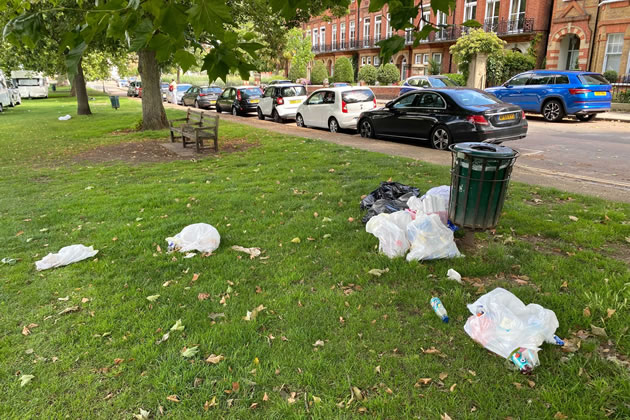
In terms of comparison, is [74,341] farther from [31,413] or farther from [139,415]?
[139,415]

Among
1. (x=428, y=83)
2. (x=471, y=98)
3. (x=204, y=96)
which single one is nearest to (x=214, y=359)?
(x=471, y=98)

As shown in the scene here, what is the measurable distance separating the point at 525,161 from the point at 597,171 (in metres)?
1.44

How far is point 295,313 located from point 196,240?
181 centimetres

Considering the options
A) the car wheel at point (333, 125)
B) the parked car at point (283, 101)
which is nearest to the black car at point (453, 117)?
the car wheel at point (333, 125)

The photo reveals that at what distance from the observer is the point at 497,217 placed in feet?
14.1

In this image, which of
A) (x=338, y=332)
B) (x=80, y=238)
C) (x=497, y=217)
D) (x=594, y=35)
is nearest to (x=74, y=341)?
(x=338, y=332)

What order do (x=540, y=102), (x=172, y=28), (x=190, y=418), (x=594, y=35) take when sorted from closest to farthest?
(x=172, y=28)
(x=190, y=418)
(x=540, y=102)
(x=594, y=35)

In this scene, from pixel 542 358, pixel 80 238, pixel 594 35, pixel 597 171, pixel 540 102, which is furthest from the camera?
pixel 594 35

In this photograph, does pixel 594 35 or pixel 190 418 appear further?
pixel 594 35

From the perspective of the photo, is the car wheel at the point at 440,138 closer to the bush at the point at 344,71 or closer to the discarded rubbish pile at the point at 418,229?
the discarded rubbish pile at the point at 418,229

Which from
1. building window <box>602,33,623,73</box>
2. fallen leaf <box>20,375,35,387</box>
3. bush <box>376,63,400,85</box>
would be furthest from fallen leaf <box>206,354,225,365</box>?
bush <box>376,63,400,85</box>

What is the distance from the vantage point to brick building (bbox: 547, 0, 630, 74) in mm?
24281

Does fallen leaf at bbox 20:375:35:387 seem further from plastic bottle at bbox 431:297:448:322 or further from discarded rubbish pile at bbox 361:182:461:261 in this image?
discarded rubbish pile at bbox 361:182:461:261

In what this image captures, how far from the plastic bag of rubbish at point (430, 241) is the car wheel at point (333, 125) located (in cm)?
1124
